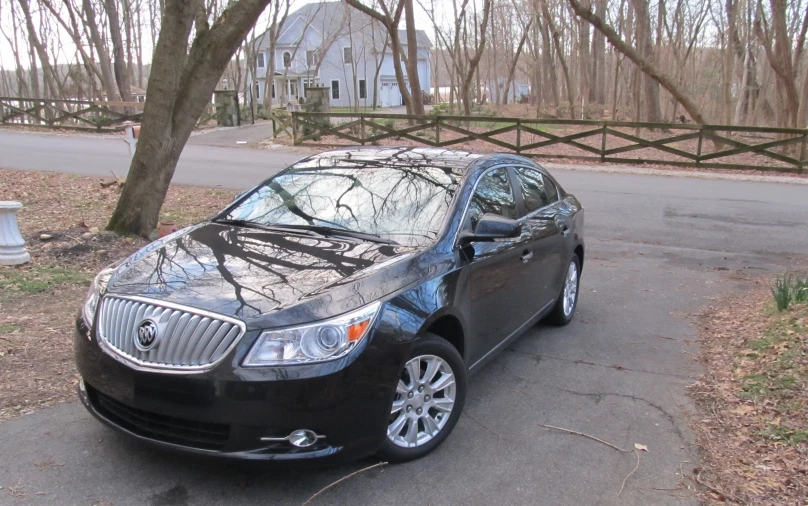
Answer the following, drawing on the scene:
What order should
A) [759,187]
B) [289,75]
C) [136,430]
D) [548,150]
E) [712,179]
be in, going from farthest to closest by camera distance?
1. [289,75]
2. [548,150]
3. [712,179]
4. [759,187]
5. [136,430]

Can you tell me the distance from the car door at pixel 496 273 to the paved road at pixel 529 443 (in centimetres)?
47

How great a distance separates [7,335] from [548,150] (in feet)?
61.3

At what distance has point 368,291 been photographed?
3.40 meters

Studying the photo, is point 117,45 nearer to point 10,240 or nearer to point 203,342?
point 10,240

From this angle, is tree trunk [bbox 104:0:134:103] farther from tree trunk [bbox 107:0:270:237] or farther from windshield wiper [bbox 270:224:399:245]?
windshield wiper [bbox 270:224:399:245]

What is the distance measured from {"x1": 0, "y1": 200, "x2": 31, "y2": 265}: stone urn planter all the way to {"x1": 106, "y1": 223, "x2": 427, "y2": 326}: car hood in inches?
139

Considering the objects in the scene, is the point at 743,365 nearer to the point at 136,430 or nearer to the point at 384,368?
the point at 384,368

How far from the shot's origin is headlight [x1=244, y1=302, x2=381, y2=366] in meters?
3.04

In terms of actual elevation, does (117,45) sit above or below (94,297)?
above

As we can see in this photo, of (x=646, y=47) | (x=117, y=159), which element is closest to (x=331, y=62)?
(x=646, y=47)

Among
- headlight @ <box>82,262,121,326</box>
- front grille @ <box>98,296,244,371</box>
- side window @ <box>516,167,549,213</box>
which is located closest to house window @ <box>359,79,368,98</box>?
side window @ <box>516,167,549,213</box>

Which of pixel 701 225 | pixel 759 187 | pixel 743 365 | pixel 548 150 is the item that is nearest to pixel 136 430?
pixel 743 365

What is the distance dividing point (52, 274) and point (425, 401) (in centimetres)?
490

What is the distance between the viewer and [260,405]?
9.88 ft
